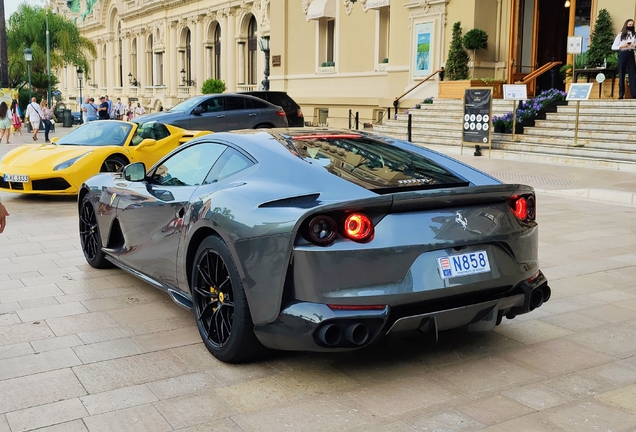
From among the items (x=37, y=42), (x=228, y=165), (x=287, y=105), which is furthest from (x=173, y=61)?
(x=228, y=165)

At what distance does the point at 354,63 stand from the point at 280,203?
28621 mm

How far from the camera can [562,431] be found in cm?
336

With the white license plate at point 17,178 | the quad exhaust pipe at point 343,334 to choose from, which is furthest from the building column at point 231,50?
the quad exhaust pipe at point 343,334

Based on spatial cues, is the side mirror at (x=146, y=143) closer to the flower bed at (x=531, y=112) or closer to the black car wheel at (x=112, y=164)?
the black car wheel at (x=112, y=164)

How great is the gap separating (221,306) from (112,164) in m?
7.94

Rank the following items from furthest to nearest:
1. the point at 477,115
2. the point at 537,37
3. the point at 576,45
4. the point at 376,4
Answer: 1. the point at 376,4
2. the point at 537,37
3. the point at 576,45
4. the point at 477,115

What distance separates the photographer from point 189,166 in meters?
5.23

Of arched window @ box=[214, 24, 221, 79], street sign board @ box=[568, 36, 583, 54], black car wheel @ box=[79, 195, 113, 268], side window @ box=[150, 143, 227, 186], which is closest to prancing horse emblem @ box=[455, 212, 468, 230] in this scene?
side window @ box=[150, 143, 227, 186]

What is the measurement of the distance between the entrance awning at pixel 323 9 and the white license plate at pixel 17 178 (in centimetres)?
2349

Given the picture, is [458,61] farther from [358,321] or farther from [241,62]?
[241,62]

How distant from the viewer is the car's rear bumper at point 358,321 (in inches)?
145

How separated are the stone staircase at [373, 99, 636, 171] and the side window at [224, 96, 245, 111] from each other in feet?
17.5

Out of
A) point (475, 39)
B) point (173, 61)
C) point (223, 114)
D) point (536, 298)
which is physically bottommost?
point (536, 298)

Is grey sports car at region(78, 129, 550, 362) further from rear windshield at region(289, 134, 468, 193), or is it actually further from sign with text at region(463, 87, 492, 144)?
sign with text at region(463, 87, 492, 144)
